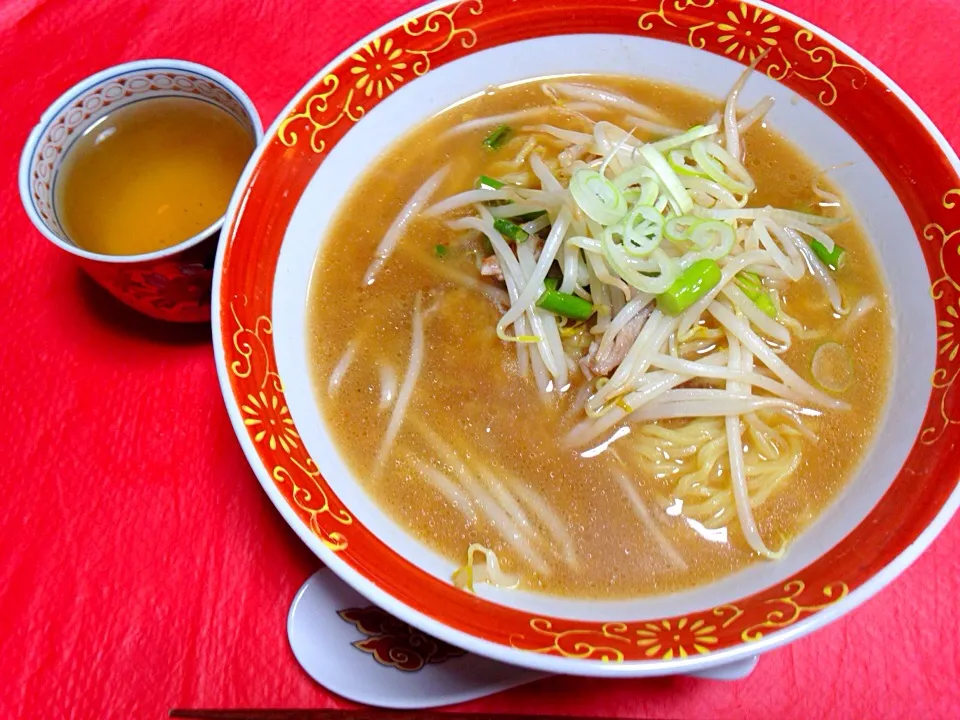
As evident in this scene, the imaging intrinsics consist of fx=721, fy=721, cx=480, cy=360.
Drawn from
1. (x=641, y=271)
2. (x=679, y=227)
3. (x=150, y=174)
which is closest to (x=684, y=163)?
(x=679, y=227)

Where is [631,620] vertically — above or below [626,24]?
below

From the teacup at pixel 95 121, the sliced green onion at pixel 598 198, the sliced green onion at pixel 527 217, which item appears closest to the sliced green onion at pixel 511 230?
the sliced green onion at pixel 527 217

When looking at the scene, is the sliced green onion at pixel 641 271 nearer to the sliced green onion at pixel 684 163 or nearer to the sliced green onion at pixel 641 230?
the sliced green onion at pixel 641 230

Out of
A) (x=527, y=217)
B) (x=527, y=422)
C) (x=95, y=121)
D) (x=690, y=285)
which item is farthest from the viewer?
(x=95, y=121)

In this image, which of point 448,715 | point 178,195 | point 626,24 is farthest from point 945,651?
point 178,195

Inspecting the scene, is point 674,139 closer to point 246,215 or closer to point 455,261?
point 455,261

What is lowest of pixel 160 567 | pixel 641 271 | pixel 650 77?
pixel 160 567

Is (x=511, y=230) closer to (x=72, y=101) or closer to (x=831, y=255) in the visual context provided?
(x=831, y=255)
